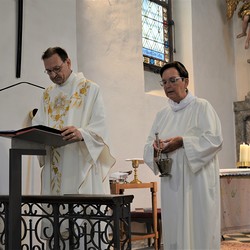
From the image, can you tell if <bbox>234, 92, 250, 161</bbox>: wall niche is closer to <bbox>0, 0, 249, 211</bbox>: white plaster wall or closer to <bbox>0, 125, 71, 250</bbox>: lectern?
<bbox>0, 0, 249, 211</bbox>: white plaster wall

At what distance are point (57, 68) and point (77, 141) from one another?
628mm

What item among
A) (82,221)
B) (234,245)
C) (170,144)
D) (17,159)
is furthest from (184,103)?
(234,245)

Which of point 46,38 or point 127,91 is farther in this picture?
point 127,91

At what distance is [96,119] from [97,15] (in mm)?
3377

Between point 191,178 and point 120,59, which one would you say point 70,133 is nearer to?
point 191,178

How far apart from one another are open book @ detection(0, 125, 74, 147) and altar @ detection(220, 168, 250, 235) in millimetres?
3999

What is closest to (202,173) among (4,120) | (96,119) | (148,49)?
(96,119)

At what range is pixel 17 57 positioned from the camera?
4820mm

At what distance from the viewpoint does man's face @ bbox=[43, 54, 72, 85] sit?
150 inches

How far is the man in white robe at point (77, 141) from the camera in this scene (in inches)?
148

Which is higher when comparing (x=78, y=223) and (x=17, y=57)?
(x=17, y=57)

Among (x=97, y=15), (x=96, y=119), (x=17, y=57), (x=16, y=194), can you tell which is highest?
(x=97, y=15)

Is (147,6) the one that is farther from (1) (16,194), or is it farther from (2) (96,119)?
(1) (16,194)

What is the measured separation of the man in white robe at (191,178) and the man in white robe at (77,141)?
1.56ft
